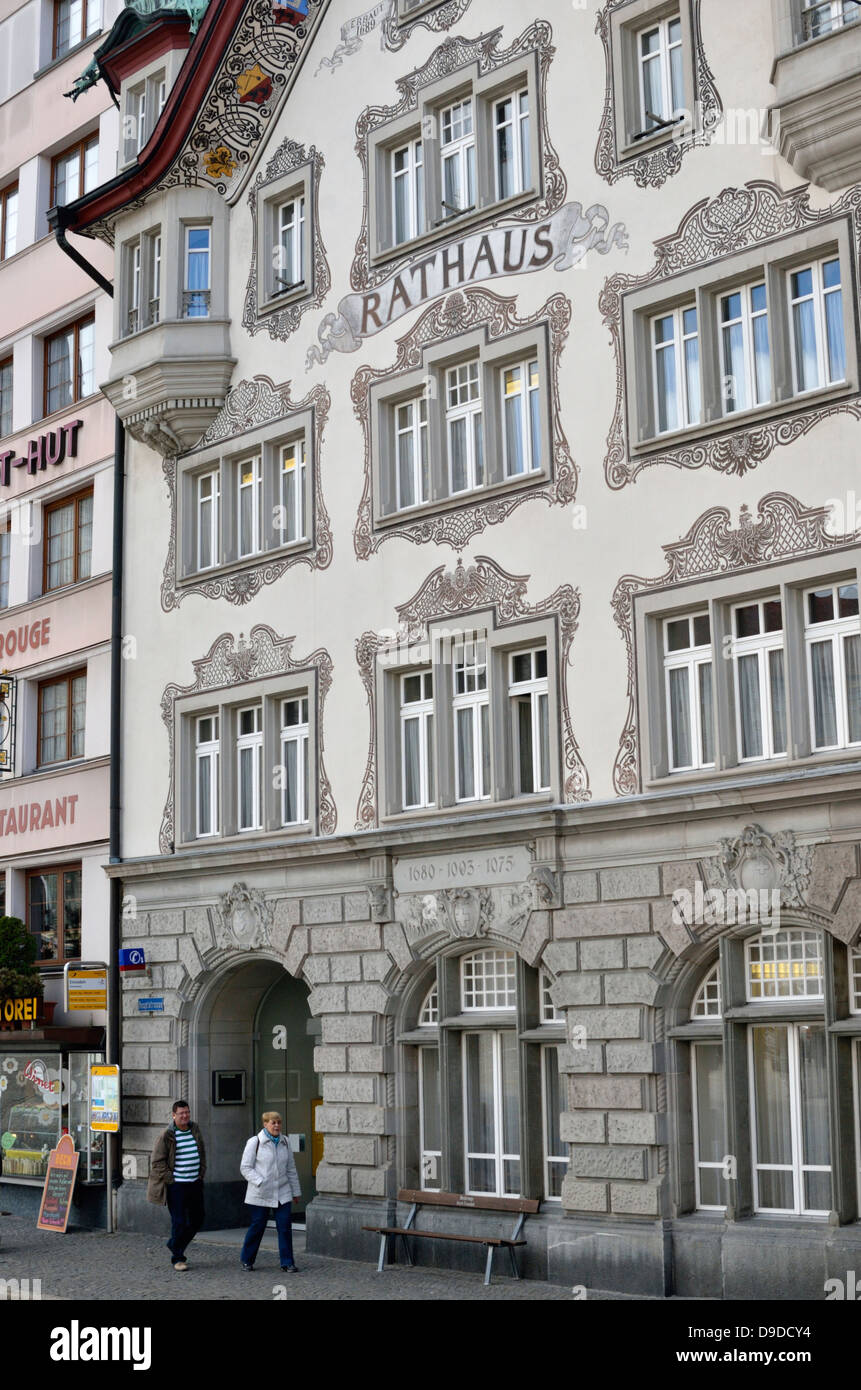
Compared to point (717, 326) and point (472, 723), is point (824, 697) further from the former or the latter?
point (472, 723)

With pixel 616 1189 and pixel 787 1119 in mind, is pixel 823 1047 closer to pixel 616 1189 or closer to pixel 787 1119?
pixel 787 1119

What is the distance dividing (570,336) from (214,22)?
847cm

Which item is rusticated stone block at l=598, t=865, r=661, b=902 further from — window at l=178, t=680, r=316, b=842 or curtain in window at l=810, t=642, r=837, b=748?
window at l=178, t=680, r=316, b=842

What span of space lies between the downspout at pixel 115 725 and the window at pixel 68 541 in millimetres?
1584

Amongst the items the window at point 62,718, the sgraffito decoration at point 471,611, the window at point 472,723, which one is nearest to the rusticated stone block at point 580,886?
the sgraffito decoration at point 471,611

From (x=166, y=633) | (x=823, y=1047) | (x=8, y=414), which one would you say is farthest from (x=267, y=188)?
(x=823, y=1047)

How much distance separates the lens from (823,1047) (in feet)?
59.3

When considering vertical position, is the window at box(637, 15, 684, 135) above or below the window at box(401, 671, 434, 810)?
above

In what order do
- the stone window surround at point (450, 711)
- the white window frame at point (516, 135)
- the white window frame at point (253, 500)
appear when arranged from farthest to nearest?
1. the white window frame at point (253, 500)
2. the white window frame at point (516, 135)
3. the stone window surround at point (450, 711)

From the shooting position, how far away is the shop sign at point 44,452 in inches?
1171

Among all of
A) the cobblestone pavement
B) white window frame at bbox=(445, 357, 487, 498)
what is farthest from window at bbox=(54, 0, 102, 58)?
the cobblestone pavement

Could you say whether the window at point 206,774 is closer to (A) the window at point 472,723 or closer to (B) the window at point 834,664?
(A) the window at point 472,723

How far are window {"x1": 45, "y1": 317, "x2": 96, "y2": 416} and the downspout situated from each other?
137 cm

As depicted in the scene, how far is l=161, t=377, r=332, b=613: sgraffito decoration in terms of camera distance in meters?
24.2
